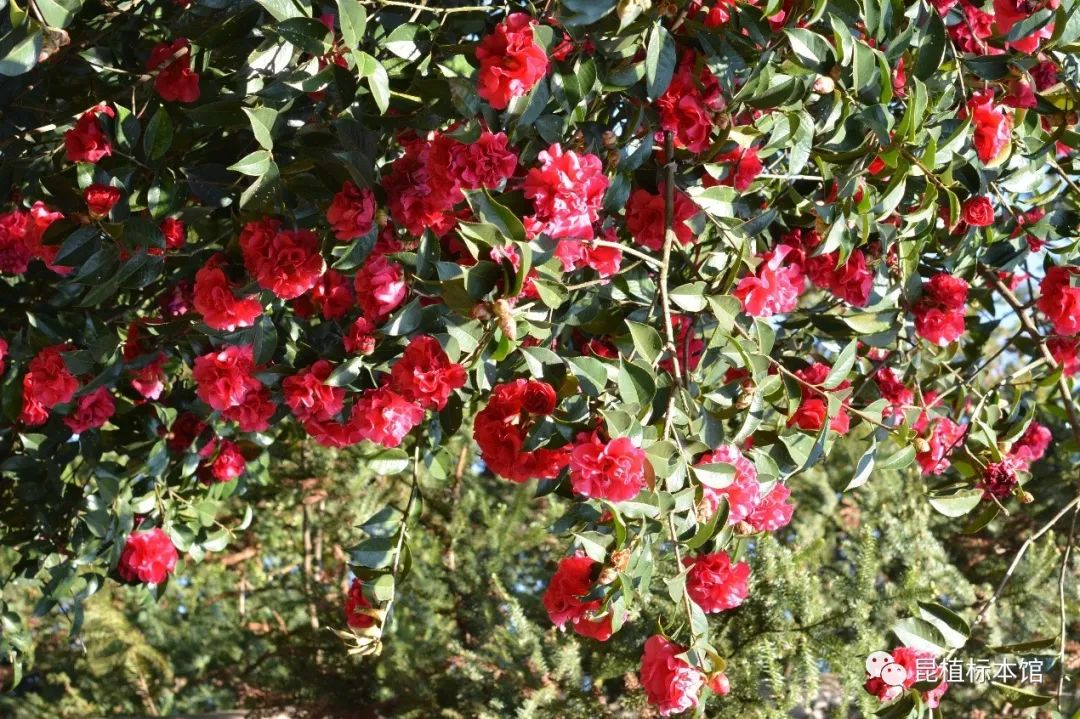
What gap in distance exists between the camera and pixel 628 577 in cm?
118

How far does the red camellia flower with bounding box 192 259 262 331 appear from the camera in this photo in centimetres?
133

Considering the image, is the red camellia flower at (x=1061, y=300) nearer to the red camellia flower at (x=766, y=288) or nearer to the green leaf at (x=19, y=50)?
the red camellia flower at (x=766, y=288)

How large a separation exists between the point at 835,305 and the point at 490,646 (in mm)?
1163

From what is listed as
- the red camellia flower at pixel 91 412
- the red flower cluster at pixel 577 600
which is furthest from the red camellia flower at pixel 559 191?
the red camellia flower at pixel 91 412

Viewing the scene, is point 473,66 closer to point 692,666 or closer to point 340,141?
point 340,141

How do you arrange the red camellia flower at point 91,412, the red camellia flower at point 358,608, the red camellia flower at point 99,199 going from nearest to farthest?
the red camellia flower at point 99,199, the red camellia flower at point 358,608, the red camellia flower at point 91,412

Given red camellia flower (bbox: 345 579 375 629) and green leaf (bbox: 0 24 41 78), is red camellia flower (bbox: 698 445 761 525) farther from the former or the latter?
green leaf (bbox: 0 24 41 78)

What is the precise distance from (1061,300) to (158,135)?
1.30 metres

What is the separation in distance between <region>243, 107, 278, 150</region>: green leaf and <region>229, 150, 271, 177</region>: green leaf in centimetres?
1

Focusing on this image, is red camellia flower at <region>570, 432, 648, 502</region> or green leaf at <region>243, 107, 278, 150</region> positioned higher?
green leaf at <region>243, 107, 278, 150</region>

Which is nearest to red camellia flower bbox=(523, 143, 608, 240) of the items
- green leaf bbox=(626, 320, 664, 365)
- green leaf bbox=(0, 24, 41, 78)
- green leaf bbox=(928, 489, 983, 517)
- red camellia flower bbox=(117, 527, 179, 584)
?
green leaf bbox=(626, 320, 664, 365)

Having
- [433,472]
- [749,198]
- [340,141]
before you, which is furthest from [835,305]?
[340,141]

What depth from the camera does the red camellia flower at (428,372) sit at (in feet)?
3.95

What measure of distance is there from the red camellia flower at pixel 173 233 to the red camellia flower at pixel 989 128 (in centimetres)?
105
